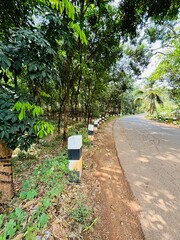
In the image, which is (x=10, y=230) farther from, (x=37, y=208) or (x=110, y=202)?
(x=110, y=202)

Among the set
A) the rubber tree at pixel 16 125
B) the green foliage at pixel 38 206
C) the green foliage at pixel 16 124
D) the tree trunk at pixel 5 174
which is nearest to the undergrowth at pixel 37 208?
the green foliage at pixel 38 206

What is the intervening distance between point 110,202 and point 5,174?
173cm

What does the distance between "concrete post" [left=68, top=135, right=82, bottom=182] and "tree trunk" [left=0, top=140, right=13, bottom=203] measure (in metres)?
0.97

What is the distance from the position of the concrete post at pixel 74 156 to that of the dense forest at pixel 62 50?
519mm

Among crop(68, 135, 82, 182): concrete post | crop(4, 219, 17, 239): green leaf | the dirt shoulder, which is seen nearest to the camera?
crop(4, 219, 17, 239): green leaf

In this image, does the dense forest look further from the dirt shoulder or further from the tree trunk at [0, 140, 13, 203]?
the dirt shoulder

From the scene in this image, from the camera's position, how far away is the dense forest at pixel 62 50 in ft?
6.26

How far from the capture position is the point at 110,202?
225cm

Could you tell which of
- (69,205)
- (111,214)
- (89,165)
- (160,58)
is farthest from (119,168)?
(160,58)

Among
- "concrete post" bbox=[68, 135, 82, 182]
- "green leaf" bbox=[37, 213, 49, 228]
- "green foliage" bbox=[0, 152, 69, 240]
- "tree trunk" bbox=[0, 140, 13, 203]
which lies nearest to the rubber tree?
"tree trunk" bbox=[0, 140, 13, 203]

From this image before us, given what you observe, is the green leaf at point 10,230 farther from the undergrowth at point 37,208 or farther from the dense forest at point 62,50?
the dense forest at point 62,50

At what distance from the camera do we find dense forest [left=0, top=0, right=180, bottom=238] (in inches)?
75.2

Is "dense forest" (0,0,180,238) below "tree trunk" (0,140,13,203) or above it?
above

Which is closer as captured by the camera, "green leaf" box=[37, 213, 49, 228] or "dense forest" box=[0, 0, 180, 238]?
"green leaf" box=[37, 213, 49, 228]
